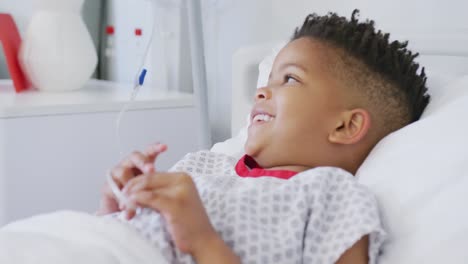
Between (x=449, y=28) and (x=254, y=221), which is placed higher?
(x=449, y=28)

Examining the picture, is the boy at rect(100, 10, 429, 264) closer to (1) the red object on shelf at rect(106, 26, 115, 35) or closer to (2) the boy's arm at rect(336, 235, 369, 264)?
(2) the boy's arm at rect(336, 235, 369, 264)

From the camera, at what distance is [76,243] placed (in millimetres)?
691

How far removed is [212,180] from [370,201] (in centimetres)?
21

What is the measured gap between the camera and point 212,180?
83cm

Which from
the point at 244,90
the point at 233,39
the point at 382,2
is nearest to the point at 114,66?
the point at 233,39

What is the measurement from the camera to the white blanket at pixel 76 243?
66 centimetres

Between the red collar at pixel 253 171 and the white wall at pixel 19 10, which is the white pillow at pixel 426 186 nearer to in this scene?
the red collar at pixel 253 171

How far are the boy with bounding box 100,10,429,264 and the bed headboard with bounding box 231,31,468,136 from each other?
0.43 feet

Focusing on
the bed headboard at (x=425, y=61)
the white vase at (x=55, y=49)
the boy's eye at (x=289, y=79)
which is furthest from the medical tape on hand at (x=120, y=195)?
the white vase at (x=55, y=49)

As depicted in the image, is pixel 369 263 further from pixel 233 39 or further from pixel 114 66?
pixel 114 66

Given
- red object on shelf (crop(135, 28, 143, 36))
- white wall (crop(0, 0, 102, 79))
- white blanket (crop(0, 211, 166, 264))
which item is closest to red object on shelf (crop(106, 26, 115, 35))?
white wall (crop(0, 0, 102, 79))

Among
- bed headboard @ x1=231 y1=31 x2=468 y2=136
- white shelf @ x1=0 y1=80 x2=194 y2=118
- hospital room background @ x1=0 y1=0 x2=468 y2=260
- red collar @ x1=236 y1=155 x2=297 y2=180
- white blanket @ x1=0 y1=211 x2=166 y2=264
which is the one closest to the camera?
white blanket @ x1=0 y1=211 x2=166 y2=264

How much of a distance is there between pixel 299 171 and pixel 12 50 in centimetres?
132

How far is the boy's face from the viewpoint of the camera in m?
0.89
